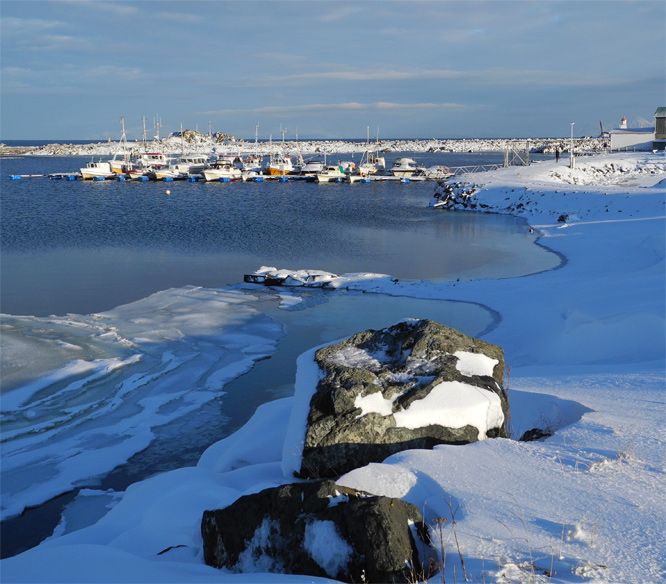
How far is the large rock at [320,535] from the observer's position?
12.3 ft

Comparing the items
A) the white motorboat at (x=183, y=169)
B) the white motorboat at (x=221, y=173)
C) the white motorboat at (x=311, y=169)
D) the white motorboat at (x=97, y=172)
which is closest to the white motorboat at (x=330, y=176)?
the white motorboat at (x=311, y=169)

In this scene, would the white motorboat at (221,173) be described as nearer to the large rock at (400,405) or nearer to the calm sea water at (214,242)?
the calm sea water at (214,242)

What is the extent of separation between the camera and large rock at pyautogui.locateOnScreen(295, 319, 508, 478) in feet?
17.8

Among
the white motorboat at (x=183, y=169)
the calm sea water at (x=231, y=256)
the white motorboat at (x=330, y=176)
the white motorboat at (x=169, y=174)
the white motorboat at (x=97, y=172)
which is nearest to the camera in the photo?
the calm sea water at (x=231, y=256)

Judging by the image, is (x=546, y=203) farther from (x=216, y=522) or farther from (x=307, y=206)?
(x=216, y=522)

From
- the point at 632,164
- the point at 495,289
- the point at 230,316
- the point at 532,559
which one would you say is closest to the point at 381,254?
the point at 495,289

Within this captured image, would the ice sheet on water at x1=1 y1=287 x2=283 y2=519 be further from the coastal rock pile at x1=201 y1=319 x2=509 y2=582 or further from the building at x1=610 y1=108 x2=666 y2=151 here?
the building at x1=610 y1=108 x2=666 y2=151

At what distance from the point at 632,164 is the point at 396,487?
5701 centimetres

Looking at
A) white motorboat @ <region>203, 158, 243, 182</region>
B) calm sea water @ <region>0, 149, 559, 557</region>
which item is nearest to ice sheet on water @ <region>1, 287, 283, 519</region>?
calm sea water @ <region>0, 149, 559, 557</region>

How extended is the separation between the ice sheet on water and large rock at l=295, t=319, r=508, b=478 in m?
4.15

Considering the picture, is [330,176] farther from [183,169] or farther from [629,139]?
[629,139]

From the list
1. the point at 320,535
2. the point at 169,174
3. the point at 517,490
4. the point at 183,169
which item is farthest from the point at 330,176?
the point at 320,535

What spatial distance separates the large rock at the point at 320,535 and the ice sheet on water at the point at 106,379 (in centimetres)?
447

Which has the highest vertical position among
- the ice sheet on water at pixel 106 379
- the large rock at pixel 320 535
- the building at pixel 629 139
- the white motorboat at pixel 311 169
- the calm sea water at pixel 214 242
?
the building at pixel 629 139
